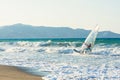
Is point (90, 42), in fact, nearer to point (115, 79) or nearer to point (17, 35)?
point (115, 79)

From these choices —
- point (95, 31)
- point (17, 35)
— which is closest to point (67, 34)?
point (17, 35)

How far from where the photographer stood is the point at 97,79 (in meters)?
13.1

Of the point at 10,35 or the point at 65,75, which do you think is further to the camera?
the point at 10,35

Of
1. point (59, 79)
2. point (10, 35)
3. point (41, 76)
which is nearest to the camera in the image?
point (59, 79)

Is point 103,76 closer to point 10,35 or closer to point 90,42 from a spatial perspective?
point 90,42

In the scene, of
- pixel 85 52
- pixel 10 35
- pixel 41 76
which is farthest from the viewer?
pixel 10 35

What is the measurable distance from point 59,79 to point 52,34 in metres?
183

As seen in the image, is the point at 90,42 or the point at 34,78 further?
the point at 90,42

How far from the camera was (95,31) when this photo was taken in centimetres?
3384

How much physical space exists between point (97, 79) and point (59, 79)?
1477mm

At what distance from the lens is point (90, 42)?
1324 inches

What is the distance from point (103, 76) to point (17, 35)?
6867 inches

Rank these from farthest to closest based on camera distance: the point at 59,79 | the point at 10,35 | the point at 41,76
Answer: the point at 10,35 → the point at 41,76 → the point at 59,79

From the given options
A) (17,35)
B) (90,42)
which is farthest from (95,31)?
(17,35)
